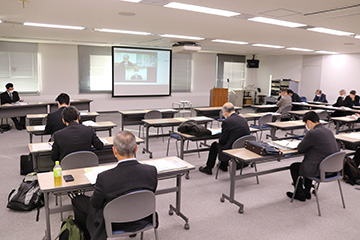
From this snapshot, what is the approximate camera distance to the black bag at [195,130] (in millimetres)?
4809

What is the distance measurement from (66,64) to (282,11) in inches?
365

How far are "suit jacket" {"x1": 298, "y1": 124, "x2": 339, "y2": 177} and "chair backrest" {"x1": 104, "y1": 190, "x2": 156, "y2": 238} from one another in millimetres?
2347

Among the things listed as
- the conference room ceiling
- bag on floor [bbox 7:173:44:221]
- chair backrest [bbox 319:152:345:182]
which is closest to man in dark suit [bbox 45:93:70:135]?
bag on floor [bbox 7:173:44:221]

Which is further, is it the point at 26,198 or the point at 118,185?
the point at 26,198

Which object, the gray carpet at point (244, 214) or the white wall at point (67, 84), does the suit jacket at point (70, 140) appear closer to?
the gray carpet at point (244, 214)

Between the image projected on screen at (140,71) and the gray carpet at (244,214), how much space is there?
24.3 feet

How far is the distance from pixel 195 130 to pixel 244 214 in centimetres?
170

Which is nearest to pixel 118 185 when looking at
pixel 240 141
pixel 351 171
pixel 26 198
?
pixel 26 198

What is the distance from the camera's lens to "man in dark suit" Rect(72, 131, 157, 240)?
2150 mm

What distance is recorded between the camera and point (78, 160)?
3189 millimetres

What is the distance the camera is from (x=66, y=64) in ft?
37.2

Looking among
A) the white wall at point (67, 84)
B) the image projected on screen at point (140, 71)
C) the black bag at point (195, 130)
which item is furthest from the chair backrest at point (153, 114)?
the white wall at point (67, 84)

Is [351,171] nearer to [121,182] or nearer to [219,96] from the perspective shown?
[121,182]

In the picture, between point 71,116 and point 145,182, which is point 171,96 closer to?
point 71,116
